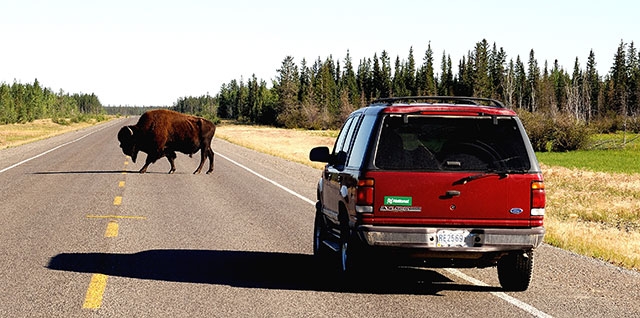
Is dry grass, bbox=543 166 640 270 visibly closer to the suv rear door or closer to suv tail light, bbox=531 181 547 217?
suv tail light, bbox=531 181 547 217

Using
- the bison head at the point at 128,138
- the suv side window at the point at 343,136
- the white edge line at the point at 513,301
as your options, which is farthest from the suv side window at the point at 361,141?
the bison head at the point at 128,138

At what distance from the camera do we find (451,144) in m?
7.44

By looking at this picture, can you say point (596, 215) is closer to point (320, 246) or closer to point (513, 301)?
point (320, 246)

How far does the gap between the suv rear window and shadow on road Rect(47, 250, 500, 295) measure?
1.33 m

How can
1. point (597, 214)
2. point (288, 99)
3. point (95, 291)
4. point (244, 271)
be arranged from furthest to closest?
point (288, 99) < point (597, 214) < point (244, 271) < point (95, 291)

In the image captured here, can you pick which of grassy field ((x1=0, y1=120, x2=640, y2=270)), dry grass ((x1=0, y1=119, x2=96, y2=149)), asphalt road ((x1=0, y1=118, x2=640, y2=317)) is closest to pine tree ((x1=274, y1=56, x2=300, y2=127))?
dry grass ((x1=0, y1=119, x2=96, y2=149))

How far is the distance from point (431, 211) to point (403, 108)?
1.01 metres

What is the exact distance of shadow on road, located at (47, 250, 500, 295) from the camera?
785 cm

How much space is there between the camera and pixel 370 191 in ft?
23.1

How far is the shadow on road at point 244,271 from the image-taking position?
25.8 feet

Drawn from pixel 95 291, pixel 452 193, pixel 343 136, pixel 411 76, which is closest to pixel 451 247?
pixel 452 193

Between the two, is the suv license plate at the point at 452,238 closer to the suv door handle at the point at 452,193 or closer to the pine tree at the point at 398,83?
the suv door handle at the point at 452,193

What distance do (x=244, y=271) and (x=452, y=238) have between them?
2519mm

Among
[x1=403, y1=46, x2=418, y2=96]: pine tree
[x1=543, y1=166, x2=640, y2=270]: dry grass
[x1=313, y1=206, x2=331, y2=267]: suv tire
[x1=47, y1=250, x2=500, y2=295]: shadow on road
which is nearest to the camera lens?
[x1=47, y1=250, x2=500, y2=295]: shadow on road
